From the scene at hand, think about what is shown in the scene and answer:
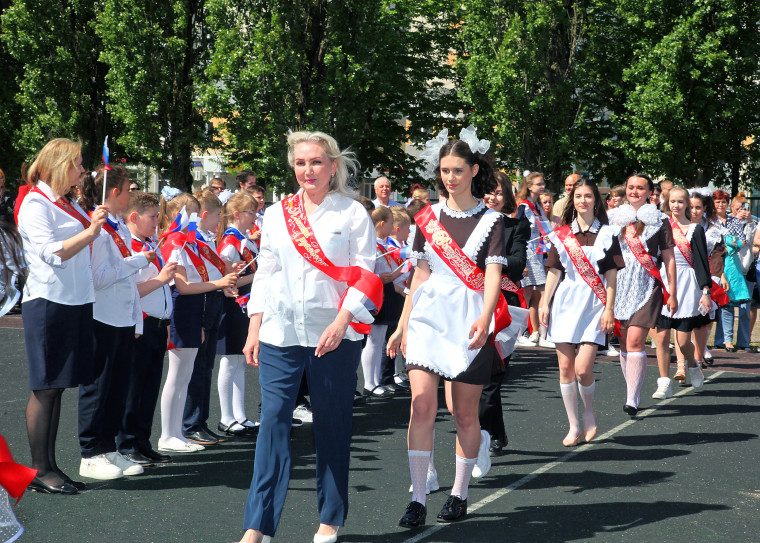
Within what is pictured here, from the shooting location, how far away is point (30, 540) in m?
4.85

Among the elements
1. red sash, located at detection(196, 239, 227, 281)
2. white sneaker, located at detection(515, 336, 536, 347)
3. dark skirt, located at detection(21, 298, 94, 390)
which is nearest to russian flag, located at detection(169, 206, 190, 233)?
red sash, located at detection(196, 239, 227, 281)

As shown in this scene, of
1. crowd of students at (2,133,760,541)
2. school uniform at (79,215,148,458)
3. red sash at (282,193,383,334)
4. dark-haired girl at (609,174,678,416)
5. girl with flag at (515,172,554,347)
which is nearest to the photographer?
red sash at (282,193,383,334)

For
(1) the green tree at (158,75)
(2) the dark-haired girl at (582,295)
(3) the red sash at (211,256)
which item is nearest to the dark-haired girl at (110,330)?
(3) the red sash at (211,256)

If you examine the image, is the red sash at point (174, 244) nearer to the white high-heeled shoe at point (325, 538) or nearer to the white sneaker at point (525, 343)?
the white high-heeled shoe at point (325, 538)

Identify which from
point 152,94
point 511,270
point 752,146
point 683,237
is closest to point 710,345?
point 683,237

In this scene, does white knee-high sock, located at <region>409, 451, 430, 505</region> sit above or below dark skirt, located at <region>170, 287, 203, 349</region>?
below

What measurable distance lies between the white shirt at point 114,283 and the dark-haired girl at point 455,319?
1.81m

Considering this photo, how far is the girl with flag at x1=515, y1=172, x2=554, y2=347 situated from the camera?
12250 mm

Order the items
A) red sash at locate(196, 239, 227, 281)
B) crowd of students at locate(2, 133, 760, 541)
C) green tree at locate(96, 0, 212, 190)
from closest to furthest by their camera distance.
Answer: crowd of students at locate(2, 133, 760, 541), red sash at locate(196, 239, 227, 281), green tree at locate(96, 0, 212, 190)

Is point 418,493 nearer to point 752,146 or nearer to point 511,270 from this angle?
point 511,270

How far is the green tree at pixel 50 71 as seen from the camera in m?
30.2

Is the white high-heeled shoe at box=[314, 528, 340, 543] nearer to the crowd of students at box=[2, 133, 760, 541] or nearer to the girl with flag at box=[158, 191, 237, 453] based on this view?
the crowd of students at box=[2, 133, 760, 541]

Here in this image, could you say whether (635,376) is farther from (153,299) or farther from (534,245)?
(534,245)

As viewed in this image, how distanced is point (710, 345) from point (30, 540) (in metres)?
10.9
